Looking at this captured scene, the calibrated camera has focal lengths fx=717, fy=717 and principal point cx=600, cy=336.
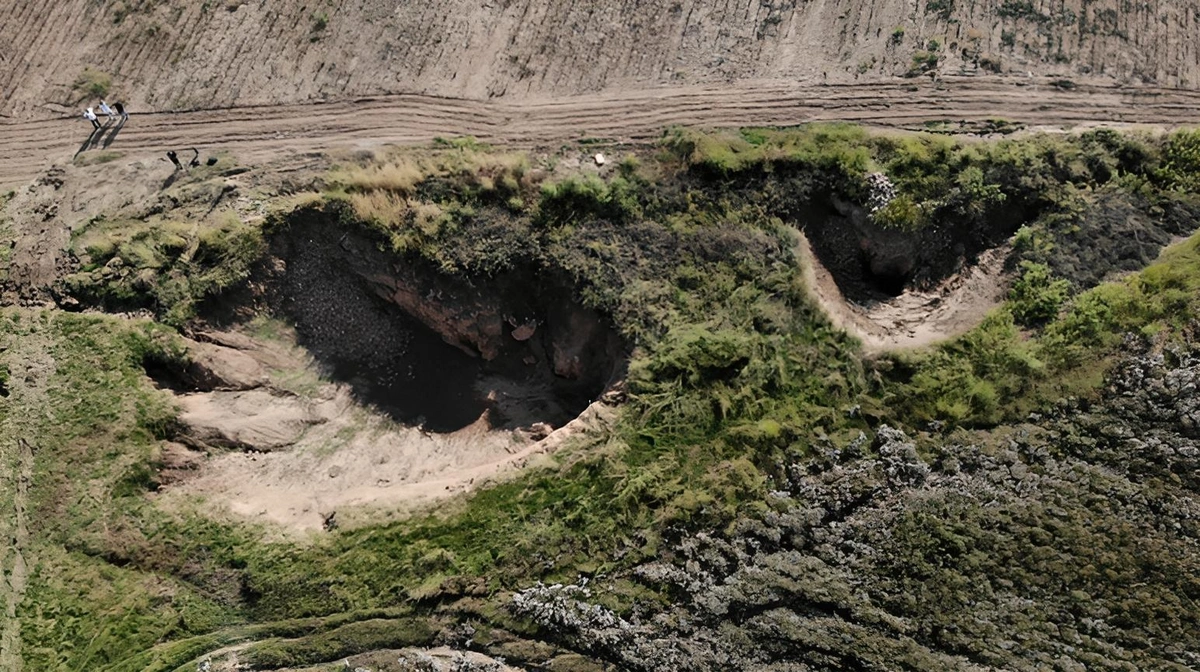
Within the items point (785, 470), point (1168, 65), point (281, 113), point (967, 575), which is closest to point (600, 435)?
point (785, 470)

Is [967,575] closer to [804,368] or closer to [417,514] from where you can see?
[804,368]

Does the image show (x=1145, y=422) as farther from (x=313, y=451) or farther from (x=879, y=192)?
(x=313, y=451)

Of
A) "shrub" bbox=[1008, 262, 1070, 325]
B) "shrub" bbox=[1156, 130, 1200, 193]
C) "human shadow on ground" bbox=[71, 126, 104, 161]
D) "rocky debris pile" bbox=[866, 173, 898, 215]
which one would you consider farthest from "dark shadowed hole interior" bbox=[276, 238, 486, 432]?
"shrub" bbox=[1156, 130, 1200, 193]

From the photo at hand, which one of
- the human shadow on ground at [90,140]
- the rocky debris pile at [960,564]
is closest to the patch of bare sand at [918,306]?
the rocky debris pile at [960,564]

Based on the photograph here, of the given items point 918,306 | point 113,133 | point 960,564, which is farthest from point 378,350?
point 960,564

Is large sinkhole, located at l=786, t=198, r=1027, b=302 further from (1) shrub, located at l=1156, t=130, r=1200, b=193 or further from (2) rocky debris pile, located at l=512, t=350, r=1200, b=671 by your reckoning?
(2) rocky debris pile, located at l=512, t=350, r=1200, b=671
